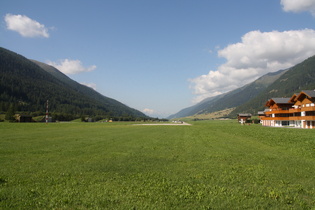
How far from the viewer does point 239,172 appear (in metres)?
13.0

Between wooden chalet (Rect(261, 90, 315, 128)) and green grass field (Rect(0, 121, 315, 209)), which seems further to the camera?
wooden chalet (Rect(261, 90, 315, 128))

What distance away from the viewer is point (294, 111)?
7675cm

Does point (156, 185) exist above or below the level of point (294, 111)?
below

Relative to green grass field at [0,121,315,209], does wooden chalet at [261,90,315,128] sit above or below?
above

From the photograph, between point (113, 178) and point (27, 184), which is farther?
point (113, 178)

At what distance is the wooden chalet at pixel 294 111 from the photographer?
68.3 metres

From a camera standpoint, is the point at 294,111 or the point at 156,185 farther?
the point at 294,111

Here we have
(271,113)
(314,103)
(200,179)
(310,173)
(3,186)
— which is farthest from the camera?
(271,113)

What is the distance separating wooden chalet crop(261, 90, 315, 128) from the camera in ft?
224

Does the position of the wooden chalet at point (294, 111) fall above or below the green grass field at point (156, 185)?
above

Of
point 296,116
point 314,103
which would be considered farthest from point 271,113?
point 314,103

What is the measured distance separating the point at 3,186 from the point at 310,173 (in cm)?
1620

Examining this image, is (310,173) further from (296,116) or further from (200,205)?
(296,116)

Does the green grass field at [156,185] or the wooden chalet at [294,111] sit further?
the wooden chalet at [294,111]
